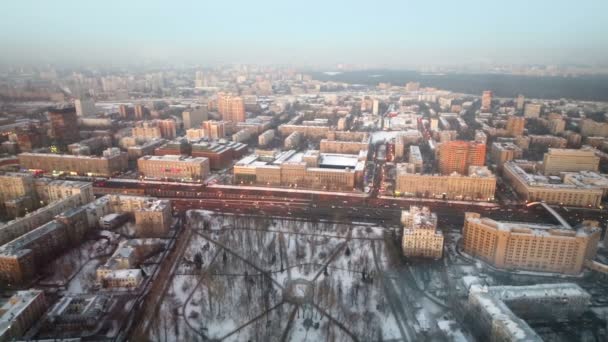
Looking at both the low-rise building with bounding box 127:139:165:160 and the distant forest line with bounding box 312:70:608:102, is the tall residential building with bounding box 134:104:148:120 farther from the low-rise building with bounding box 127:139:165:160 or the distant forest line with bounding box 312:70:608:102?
the distant forest line with bounding box 312:70:608:102

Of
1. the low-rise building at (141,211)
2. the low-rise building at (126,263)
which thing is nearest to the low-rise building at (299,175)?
the low-rise building at (141,211)

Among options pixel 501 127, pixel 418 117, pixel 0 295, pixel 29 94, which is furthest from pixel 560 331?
pixel 29 94

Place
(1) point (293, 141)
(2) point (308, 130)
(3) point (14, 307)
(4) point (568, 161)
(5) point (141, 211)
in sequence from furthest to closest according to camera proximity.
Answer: (2) point (308, 130) < (1) point (293, 141) < (4) point (568, 161) < (5) point (141, 211) < (3) point (14, 307)

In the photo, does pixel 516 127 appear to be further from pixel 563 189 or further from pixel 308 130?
pixel 308 130

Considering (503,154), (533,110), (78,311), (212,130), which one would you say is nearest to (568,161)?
(503,154)

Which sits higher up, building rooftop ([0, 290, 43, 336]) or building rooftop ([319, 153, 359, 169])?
building rooftop ([319, 153, 359, 169])

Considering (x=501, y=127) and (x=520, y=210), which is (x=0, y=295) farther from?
(x=501, y=127)

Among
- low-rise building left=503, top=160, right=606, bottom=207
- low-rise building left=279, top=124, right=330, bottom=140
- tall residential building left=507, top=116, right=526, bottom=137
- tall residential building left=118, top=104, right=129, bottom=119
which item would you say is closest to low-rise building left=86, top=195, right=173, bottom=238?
low-rise building left=503, top=160, right=606, bottom=207

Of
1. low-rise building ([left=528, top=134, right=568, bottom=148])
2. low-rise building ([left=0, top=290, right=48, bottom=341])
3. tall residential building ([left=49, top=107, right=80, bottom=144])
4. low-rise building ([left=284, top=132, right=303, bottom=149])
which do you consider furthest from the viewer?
low-rise building ([left=284, top=132, right=303, bottom=149])
